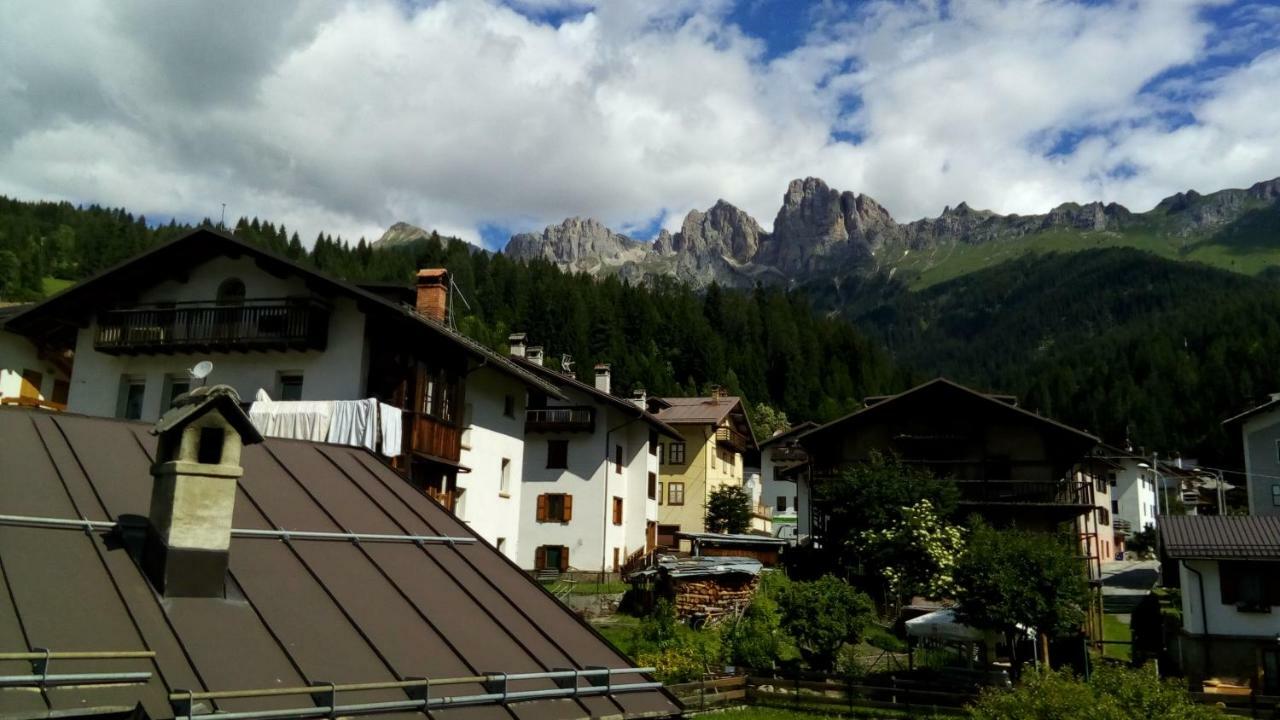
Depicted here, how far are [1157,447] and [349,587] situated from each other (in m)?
133

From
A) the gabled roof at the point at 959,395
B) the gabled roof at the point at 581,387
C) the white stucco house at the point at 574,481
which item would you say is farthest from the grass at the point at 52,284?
the gabled roof at the point at 959,395

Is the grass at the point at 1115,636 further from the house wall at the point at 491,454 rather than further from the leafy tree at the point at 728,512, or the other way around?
the house wall at the point at 491,454

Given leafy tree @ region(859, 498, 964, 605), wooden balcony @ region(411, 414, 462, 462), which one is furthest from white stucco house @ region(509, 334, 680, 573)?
wooden balcony @ region(411, 414, 462, 462)

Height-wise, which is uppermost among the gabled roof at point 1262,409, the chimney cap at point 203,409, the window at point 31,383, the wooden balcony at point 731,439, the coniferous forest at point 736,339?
the coniferous forest at point 736,339

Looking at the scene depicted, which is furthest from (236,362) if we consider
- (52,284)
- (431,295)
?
(52,284)

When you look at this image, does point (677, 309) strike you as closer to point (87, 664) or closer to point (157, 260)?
point (157, 260)

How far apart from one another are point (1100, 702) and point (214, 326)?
82.2 feet

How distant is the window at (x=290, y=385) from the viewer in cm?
2888

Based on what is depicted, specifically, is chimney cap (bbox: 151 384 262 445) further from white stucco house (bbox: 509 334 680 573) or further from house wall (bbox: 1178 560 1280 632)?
white stucco house (bbox: 509 334 680 573)

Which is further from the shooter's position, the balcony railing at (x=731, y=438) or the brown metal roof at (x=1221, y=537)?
the balcony railing at (x=731, y=438)

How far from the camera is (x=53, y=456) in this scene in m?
9.82

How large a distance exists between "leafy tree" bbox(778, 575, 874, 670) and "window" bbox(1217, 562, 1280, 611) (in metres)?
12.2

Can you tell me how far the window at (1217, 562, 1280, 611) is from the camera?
29500mm

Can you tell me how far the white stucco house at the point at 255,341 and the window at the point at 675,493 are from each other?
3000 cm
